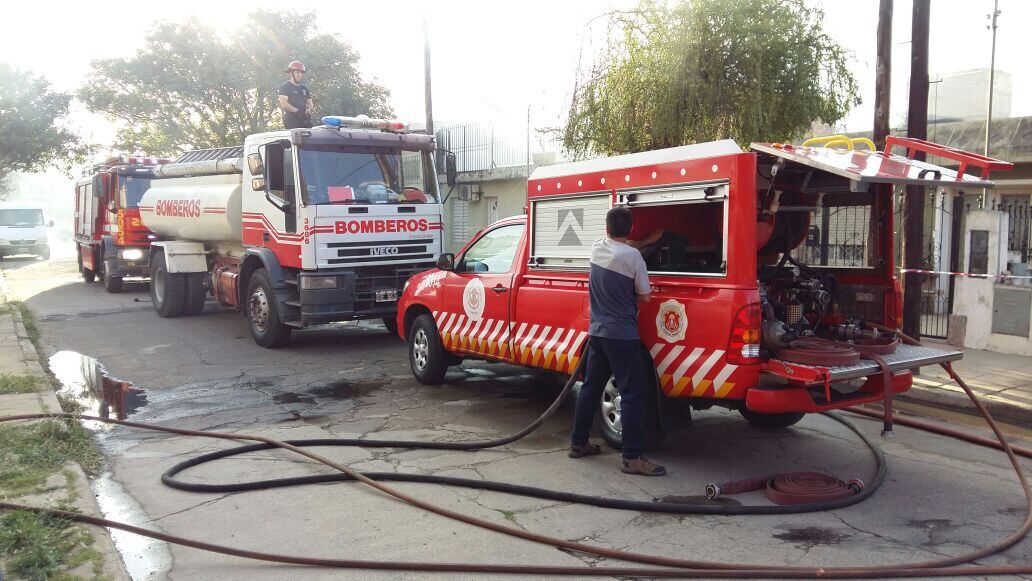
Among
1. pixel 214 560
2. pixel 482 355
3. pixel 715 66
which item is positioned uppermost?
pixel 715 66

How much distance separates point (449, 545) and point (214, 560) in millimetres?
1230

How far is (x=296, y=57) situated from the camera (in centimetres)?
2506

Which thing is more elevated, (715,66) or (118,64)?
(118,64)

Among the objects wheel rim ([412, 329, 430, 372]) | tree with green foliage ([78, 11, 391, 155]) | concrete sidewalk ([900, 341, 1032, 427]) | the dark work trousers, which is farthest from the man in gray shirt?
tree with green foliage ([78, 11, 391, 155])

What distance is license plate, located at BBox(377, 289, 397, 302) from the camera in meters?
10.5

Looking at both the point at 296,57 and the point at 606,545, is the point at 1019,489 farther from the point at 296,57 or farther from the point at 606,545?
the point at 296,57

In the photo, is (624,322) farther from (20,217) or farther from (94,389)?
(20,217)

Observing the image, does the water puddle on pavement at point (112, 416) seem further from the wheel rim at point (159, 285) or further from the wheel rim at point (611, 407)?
the wheel rim at point (159, 285)

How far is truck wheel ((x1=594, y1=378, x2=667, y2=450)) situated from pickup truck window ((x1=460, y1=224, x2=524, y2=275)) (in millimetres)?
1831

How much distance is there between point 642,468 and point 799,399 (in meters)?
1.14

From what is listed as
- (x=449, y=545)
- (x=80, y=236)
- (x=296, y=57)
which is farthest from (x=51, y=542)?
(x=296, y=57)

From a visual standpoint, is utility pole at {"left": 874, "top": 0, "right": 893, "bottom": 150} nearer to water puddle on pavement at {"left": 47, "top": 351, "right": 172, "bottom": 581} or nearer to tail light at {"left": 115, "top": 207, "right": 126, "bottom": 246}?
water puddle on pavement at {"left": 47, "top": 351, "right": 172, "bottom": 581}

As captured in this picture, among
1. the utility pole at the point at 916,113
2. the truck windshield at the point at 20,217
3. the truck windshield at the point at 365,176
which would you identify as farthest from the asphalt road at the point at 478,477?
the truck windshield at the point at 20,217

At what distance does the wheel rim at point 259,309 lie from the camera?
431 inches
